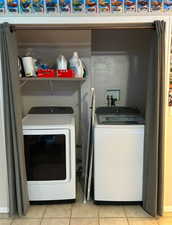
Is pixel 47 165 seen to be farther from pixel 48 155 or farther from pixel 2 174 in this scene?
pixel 2 174

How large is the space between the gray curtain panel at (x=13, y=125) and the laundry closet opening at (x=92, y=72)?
2.63 feet

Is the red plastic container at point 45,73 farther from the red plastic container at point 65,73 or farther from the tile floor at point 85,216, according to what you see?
the tile floor at point 85,216

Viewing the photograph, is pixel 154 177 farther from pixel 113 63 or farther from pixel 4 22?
pixel 4 22

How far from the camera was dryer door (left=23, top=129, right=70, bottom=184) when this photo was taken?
2479mm

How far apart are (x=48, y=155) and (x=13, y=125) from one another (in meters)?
0.56

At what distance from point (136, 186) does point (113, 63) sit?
1.59 metres

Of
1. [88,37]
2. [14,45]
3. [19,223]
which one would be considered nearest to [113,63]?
[88,37]

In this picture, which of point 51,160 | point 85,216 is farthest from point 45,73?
point 85,216

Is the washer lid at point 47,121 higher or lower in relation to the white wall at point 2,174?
higher

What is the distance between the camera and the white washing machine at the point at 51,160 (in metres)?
2.48

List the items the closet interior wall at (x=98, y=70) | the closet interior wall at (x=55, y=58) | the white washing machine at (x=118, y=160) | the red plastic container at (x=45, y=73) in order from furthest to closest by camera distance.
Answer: the closet interior wall at (x=98, y=70) → the closet interior wall at (x=55, y=58) → the red plastic container at (x=45, y=73) → the white washing machine at (x=118, y=160)

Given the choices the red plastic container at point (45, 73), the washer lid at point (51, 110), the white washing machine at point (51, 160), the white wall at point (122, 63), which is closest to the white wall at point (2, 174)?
the white washing machine at point (51, 160)

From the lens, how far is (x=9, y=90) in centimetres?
219

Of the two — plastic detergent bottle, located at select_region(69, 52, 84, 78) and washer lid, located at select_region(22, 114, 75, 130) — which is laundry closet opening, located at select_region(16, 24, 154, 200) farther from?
washer lid, located at select_region(22, 114, 75, 130)
